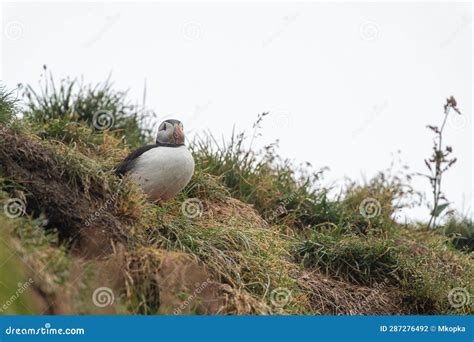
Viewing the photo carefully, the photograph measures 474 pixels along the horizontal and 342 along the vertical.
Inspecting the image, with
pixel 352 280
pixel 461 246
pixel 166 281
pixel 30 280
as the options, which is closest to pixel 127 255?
pixel 166 281

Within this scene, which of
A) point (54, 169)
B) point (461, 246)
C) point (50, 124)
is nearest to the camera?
point (54, 169)

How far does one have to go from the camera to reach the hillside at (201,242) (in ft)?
18.6

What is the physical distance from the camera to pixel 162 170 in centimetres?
739

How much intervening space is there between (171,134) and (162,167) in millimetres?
451

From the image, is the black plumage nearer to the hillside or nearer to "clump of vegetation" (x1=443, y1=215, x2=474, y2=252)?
the hillside

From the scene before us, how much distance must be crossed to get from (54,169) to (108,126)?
4204mm

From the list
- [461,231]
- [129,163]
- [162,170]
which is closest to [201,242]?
[162,170]

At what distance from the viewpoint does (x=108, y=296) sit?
18.4 ft

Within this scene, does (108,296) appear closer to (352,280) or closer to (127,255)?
(127,255)

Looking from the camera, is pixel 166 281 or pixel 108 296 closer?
pixel 108 296

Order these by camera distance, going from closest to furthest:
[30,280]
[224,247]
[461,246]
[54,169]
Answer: [30,280] → [54,169] → [224,247] → [461,246]

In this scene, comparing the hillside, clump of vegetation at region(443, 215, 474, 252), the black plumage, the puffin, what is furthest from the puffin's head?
clump of vegetation at region(443, 215, 474, 252)

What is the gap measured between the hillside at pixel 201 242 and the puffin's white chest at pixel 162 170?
0.23 meters

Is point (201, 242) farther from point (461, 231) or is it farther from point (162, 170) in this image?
point (461, 231)
